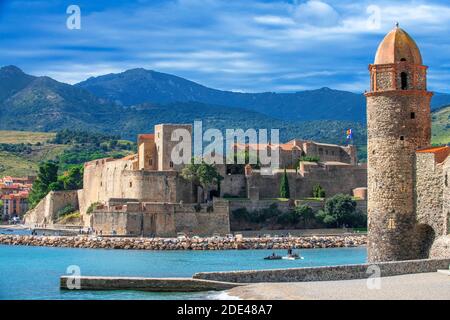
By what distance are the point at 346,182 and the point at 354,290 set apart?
43.3 metres

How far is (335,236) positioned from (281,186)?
258 inches

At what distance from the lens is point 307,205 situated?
59.1m

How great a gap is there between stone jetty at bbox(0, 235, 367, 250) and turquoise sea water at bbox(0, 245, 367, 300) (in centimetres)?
162

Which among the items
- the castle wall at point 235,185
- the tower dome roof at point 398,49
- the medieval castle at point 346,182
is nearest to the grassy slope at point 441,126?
the medieval castle at point 346,182

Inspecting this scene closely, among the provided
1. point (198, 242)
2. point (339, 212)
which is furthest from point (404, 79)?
point (339, 212)

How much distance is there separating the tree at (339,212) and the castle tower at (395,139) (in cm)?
3098

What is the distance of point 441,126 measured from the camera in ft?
457

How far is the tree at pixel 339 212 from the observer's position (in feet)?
191

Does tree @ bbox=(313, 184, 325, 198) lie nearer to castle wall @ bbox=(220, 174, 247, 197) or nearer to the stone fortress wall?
the stone fortress wall

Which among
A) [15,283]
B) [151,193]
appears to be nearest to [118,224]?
[151,193]

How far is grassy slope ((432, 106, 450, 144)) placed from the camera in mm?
126675

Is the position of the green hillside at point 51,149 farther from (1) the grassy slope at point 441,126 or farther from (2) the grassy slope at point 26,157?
(1) the grassy slope at point 441,126

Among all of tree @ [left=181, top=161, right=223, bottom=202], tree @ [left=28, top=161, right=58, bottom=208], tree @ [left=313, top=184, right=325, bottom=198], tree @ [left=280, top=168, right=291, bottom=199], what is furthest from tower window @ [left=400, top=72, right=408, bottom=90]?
tree @ [left=28, top=161, right=58, bottom=208]
